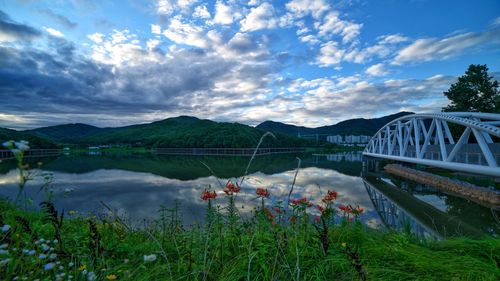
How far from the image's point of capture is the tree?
122 ft

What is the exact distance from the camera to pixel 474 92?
38.2 meters

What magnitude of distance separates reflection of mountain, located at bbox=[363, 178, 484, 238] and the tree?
2586 centimetres

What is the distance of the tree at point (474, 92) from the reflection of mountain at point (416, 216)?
2586 centimetres

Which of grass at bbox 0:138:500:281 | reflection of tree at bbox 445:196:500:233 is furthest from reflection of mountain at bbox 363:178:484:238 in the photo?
grass at bbox 0:138:500:281

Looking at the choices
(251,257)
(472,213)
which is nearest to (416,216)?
(472,213)

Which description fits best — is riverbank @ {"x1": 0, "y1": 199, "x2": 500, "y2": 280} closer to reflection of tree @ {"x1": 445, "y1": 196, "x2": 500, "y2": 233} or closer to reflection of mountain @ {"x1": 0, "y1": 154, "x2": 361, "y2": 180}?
reflection of tree @ {"x1": 445, "y1": 196, "x2": 500, "y2": 233}

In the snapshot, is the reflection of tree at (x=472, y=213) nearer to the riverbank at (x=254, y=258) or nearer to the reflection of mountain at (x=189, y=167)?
the riverbank at (x=254, y=258)

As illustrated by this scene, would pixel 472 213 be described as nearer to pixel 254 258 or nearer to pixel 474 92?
pixel 254 258

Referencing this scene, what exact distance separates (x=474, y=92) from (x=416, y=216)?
3569 cm

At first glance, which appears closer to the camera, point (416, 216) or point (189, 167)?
point (416, 216)

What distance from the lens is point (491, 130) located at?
12.5 metres

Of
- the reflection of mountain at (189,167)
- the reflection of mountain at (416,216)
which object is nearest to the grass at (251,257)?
the reflection of mountain at (416,216)

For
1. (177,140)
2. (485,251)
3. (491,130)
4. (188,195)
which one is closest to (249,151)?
(177,140)

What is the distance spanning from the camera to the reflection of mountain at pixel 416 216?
12.2 metres
